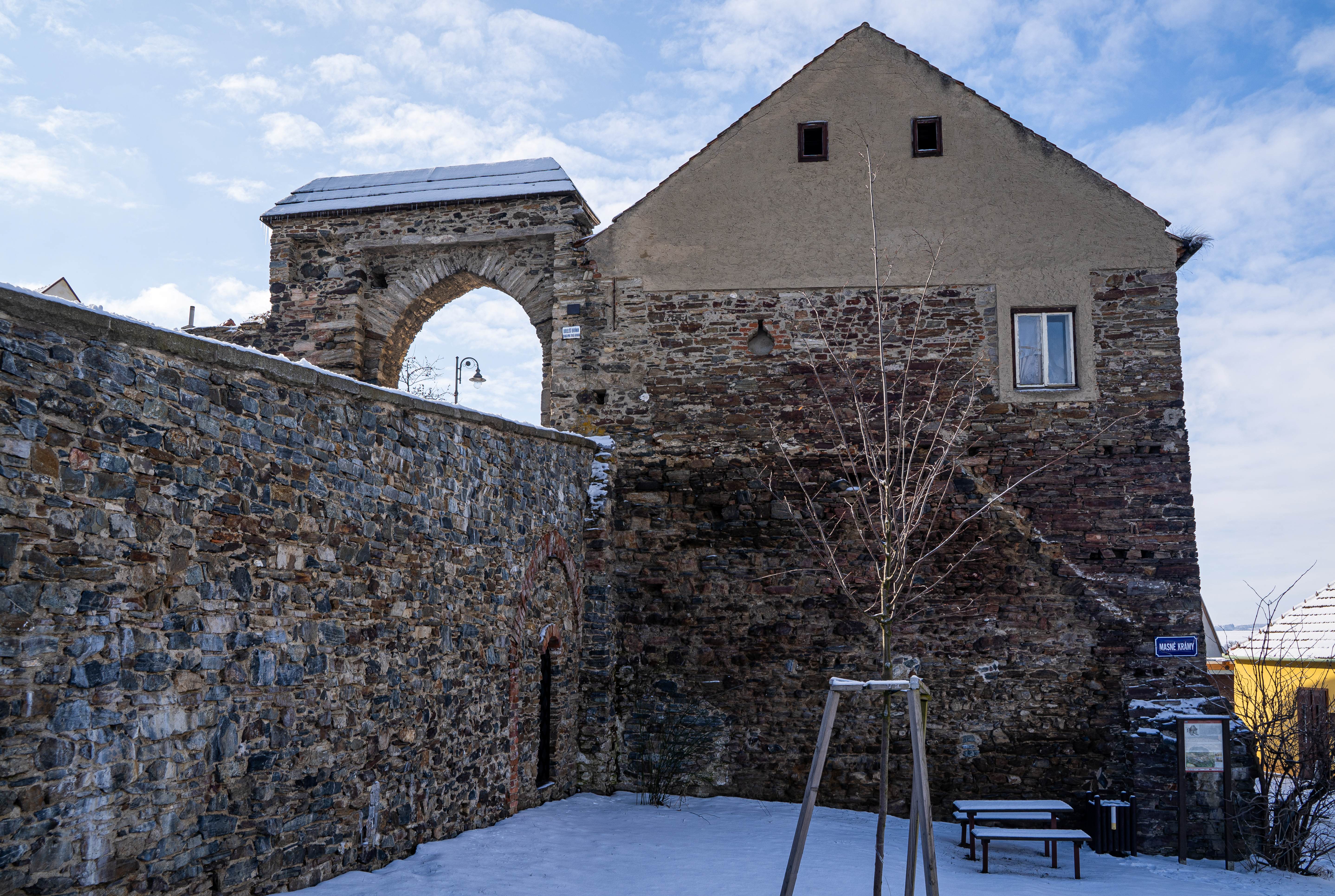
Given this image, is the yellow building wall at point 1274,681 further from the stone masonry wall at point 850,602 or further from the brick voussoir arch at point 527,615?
the brick voussoir arch at point 527,615

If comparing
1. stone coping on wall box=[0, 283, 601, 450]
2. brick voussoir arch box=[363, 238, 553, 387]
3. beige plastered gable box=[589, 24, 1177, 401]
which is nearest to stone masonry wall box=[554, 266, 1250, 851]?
beige plastered gable box=[589, 24, 1177, 401]

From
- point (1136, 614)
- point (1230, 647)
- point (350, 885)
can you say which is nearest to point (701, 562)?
point (1136, 614)

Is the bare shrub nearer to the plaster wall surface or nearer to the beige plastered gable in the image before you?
the plaster wall surface

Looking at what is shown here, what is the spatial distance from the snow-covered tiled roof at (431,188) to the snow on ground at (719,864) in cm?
722

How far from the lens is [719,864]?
7.74m

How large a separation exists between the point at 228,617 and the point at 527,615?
12.8 ft

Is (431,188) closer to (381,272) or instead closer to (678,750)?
(381,272)

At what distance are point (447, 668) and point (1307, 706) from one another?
9737 millimetres

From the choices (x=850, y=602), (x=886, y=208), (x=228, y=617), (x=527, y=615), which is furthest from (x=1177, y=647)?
(x=228, y=617)

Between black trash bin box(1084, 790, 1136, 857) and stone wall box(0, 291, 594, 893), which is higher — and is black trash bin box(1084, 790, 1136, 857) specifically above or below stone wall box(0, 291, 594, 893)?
below

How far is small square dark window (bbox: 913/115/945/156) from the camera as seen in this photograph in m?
11.1

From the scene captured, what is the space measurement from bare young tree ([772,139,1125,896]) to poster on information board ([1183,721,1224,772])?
2410 mm

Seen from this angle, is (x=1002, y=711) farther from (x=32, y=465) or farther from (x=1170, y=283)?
(x=32, y=465)

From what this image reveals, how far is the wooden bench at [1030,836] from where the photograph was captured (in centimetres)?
825
